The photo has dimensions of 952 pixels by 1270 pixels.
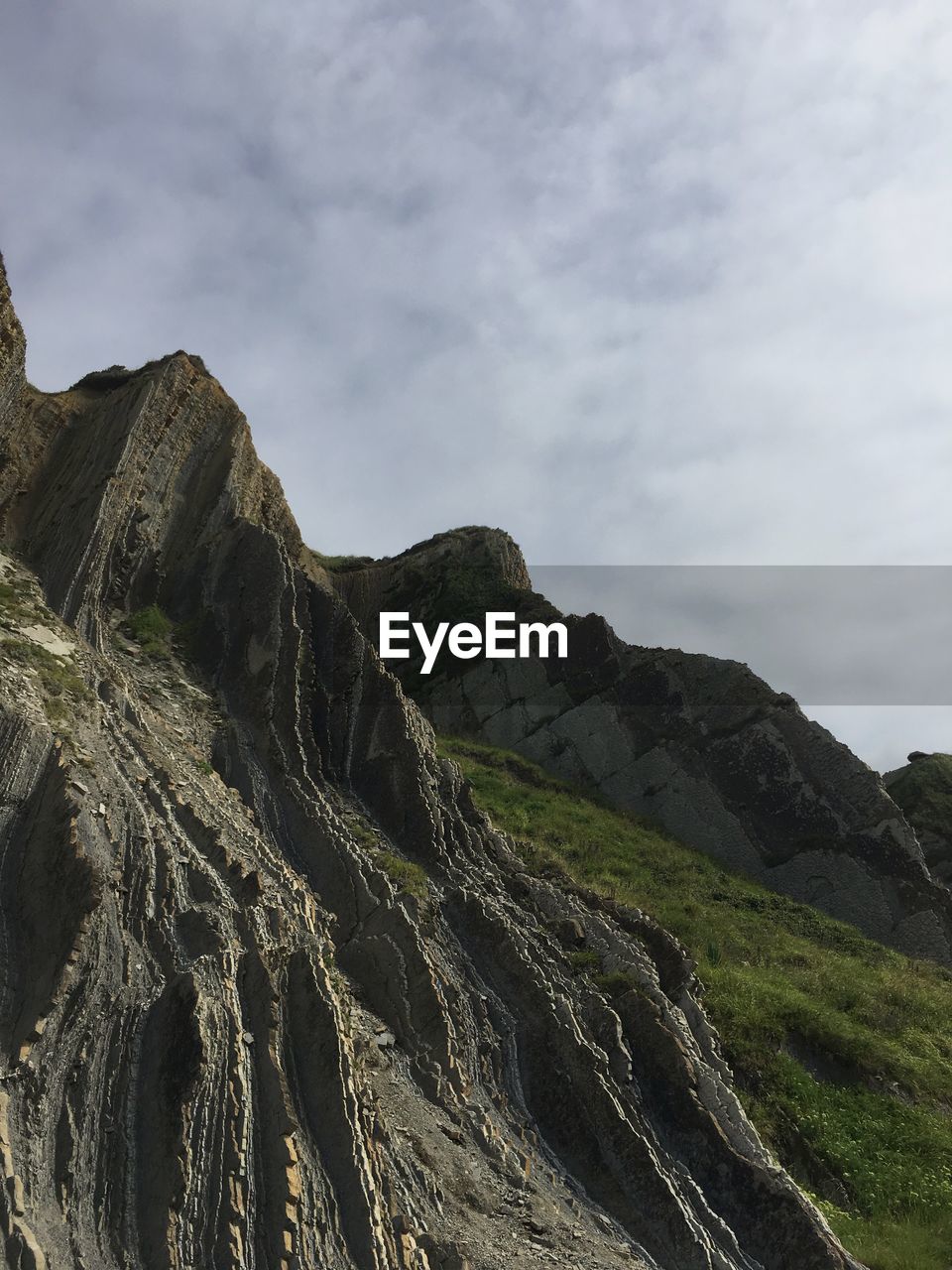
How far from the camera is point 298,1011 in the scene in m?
11.2

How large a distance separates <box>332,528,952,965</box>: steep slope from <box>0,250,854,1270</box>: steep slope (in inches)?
518

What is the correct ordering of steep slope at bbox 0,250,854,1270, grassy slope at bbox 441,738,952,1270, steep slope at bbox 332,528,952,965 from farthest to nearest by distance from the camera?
steep slope at bbox 332,528,952,965 < grassy slope at bbox 441,738,952,1270 < steep slope at bbox 0,250,854,1270

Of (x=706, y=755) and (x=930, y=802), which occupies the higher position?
(x=706, y=755)

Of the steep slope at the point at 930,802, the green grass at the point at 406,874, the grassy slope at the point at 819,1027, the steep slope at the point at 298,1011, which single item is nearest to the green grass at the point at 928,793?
the steep slope at the point at 930,802

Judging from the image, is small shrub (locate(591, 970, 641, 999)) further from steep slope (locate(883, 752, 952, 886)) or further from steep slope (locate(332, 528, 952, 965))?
steep slope (locate(883, 752, 952, 886))

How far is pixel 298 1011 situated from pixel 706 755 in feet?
83.4

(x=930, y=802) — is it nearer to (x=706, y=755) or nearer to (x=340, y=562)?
(x=706, y=755)

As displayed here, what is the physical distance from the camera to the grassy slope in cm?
1366

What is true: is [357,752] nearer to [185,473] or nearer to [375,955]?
[375,955]

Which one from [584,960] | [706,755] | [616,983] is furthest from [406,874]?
[706,755]

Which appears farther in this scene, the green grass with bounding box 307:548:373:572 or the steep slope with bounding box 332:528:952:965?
the green grass with bounding box 307:548:373:572

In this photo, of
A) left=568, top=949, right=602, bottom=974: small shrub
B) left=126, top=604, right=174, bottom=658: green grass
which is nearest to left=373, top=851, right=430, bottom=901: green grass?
left=568, top=949, right=602, bottom=974: small shrub

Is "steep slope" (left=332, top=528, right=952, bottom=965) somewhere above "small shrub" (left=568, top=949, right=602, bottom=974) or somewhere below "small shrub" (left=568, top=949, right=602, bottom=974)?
above

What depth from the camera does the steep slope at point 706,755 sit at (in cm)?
2866
